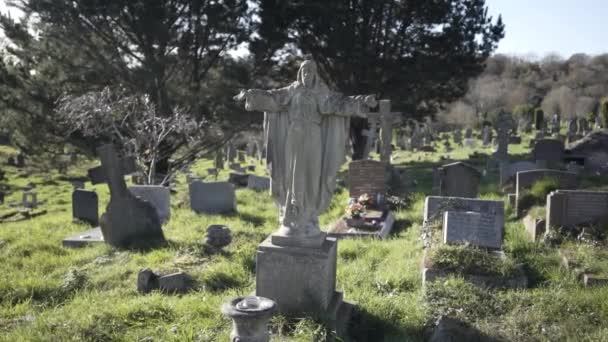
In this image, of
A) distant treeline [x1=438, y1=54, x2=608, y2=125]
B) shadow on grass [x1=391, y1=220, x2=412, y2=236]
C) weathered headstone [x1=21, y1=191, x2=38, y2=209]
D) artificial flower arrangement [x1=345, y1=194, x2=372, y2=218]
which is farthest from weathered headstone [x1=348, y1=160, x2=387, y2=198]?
distant treeline [x1=438, y1=54, x2=608, y2=125]

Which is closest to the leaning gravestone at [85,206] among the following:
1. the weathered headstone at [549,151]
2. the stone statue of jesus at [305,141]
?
the stone statue of jesus at [305,141]

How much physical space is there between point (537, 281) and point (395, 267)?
174 cm

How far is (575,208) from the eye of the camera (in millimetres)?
7625

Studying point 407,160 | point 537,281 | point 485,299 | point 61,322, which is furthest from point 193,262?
point 407,160

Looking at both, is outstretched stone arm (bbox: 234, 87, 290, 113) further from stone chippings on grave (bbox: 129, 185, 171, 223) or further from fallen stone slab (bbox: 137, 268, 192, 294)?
stone chippings on grave (bbox: 129, 185, 171, 223)

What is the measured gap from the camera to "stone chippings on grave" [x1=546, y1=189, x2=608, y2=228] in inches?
297

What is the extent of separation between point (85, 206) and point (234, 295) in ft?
21.4

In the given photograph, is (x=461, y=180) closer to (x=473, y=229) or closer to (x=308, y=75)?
(x=473, y=229)

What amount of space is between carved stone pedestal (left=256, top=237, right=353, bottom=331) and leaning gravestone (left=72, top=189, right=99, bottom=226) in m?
7.02

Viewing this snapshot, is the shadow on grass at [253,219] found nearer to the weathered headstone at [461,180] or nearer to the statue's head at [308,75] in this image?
the weathered headstone at [461,180]

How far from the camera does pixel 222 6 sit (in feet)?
55.2

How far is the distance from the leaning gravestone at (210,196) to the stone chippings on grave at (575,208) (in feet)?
21.4

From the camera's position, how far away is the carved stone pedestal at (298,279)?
4566 mm

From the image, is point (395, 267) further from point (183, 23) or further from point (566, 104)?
point (566, 104)
